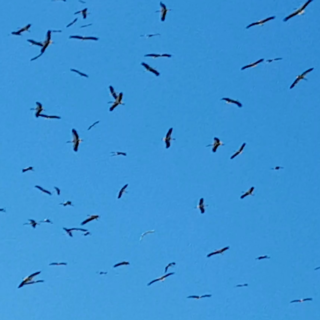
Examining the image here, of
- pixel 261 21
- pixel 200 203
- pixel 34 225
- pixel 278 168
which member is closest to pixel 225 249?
pixel 200 203

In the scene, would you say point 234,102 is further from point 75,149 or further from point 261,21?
point 75,149

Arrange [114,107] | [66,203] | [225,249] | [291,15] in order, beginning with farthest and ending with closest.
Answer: [225,249] → [66,203] → [114,107] → [291,15]

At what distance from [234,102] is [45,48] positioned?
5.22 meters

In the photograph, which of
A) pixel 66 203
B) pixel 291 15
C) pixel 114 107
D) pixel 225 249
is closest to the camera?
pixel 291 15

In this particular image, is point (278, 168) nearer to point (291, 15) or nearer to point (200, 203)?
point (200, 203)

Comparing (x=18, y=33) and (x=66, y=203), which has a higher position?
(x=18, y=33)

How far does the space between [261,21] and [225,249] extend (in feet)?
24.5

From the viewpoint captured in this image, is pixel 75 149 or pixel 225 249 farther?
pixel 225 249

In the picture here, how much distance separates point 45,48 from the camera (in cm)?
2275

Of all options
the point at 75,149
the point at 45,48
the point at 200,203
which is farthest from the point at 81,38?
the point at 200,203

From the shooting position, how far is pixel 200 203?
25625 mm

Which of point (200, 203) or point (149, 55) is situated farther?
point (200, 203)

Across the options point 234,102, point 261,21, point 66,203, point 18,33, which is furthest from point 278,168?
point 18,33

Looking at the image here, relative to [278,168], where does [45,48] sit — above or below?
above
